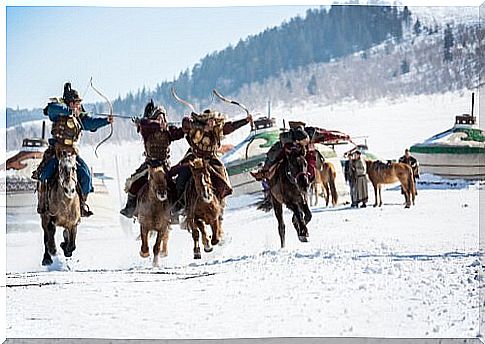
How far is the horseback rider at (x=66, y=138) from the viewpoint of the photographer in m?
6.33

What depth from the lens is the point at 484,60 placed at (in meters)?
6.38

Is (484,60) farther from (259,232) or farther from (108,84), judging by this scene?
(108,84)

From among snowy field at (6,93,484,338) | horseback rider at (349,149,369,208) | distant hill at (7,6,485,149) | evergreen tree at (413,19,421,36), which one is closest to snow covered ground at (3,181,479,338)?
snowy field at (6,93,484,338)

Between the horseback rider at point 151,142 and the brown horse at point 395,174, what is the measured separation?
1246mm

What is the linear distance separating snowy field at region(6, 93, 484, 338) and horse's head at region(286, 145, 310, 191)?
20 cm

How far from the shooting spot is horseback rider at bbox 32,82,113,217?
20.8 feet

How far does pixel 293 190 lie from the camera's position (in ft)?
20.8

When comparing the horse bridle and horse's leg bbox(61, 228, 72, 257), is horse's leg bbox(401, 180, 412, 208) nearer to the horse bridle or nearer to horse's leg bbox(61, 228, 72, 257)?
the horse bridle

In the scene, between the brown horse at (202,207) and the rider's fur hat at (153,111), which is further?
the rider's fur hat at (153,111)

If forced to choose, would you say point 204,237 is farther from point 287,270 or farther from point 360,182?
point 360,182

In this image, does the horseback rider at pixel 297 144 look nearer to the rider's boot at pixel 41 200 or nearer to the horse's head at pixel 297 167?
the horse's head at pixel 297 167

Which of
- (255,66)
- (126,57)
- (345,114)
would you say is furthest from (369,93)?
A: (126,57)

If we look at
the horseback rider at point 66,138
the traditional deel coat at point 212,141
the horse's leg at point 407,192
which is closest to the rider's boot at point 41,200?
the horseback rider at point 66,138

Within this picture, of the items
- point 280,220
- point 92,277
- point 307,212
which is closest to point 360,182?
point 307,212
